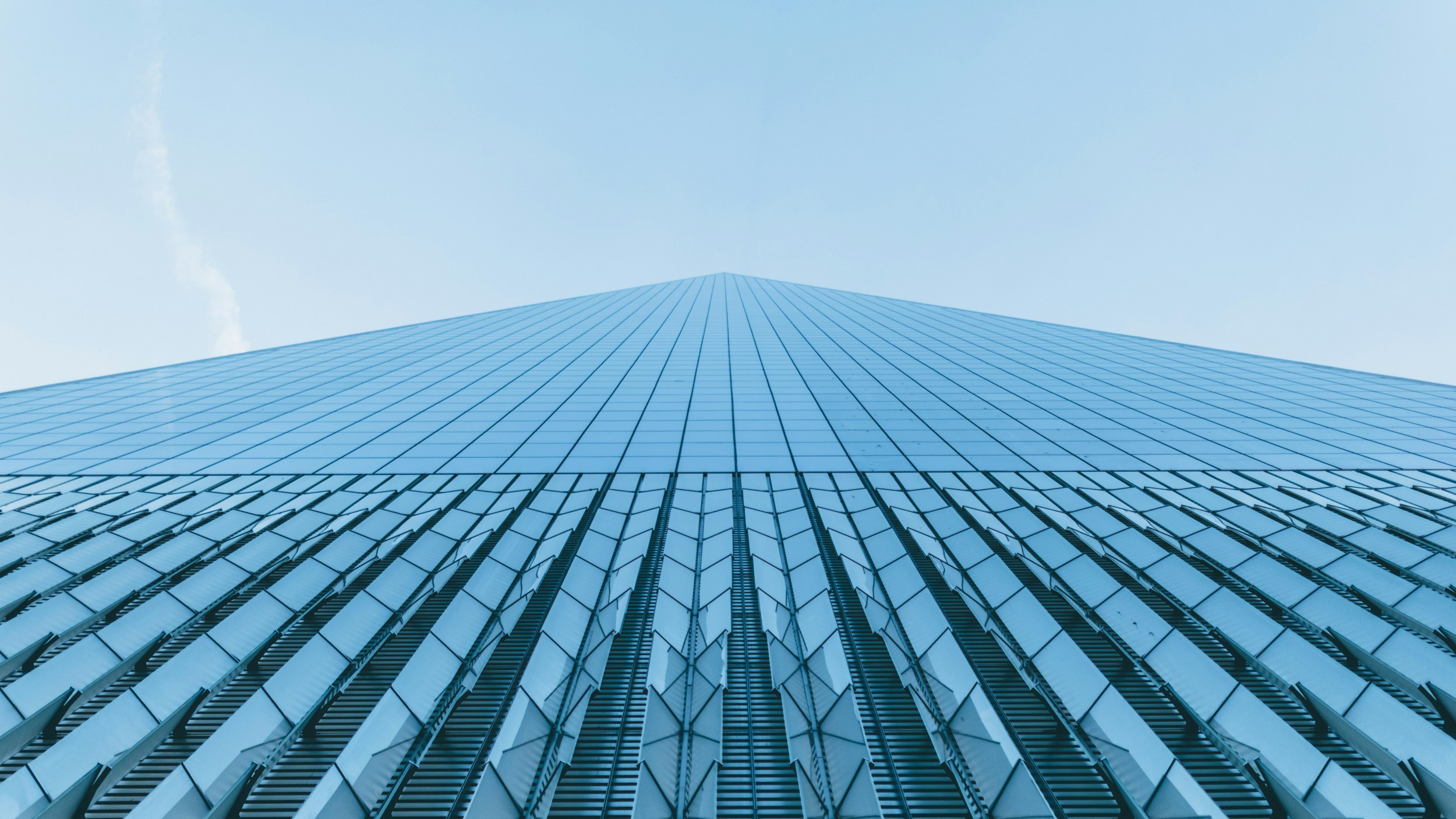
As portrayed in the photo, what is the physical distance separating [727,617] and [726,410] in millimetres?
11785

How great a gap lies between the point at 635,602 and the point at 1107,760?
19.9ft

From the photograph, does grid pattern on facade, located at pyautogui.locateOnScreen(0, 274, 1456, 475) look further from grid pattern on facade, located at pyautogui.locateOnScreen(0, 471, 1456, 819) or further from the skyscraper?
grid pattern on facade, located at pyautogui.locateOnScreen(0, 471, 1456, 819)

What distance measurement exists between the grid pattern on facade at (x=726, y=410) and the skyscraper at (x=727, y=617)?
0.79 ft

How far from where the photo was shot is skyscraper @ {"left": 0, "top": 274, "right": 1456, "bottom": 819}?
5691mm

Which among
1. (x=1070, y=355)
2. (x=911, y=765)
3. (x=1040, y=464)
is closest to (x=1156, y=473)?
(x=1040, y=464)

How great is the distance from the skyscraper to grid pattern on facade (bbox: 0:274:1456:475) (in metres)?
0.24

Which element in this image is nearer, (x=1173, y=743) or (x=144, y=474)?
(x=1173, y=743)

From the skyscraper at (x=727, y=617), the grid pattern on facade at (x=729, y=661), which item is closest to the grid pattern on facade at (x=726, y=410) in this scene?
the skyscraper at (x=727, y=617)

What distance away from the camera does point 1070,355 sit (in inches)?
1148

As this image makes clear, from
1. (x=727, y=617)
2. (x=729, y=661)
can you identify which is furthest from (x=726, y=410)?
(x=729, y=661)

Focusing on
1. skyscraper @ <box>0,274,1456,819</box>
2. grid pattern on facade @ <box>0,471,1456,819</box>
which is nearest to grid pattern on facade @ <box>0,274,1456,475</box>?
skyscraper @ <box>0,274,1456,819</box>

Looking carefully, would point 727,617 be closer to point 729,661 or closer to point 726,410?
point 729,661

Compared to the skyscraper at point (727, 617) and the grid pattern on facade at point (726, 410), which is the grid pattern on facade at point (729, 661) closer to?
the skyscraper at point (727, 617)

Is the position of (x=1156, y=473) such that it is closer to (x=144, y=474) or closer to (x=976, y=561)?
(x=976, y=561)
